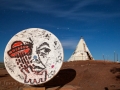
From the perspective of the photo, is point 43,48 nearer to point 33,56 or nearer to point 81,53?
point 33,56

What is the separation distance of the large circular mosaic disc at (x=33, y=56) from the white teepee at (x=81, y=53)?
21711 mm

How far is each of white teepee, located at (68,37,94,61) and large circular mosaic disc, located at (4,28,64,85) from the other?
21.7 m

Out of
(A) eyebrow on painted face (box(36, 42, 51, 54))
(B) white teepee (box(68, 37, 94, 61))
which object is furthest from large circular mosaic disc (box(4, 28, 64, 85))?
(B) white teepee (box(68, 37, 94, 61))

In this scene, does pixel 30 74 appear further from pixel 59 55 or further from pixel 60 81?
pixel 60 81

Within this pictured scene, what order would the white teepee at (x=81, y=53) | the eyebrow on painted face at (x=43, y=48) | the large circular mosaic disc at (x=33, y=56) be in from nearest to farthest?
the large circular mosaic disc at (x=33, y=56) → the eyebrow on painted face at (x=43, y=48) → the white teepee at (x=81, y=53)

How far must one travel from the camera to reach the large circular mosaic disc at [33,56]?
345 inches

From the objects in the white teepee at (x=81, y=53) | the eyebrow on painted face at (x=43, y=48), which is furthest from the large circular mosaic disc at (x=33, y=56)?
the white teepee at (x=81, y=53)

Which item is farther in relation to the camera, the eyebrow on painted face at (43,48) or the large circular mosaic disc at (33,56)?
the eyebrow on painted face at (43,48)

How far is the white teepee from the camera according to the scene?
30578 mm

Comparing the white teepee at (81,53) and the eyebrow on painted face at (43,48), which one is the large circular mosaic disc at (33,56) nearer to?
the eyebrow on painted face at (43,48)

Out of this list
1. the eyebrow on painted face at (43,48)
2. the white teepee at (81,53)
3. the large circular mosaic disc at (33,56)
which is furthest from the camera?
the white teepee at (81,53)

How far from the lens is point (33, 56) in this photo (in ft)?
30.3

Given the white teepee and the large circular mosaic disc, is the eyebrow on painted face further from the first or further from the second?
the white teepee

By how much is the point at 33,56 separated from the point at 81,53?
72.7ft
